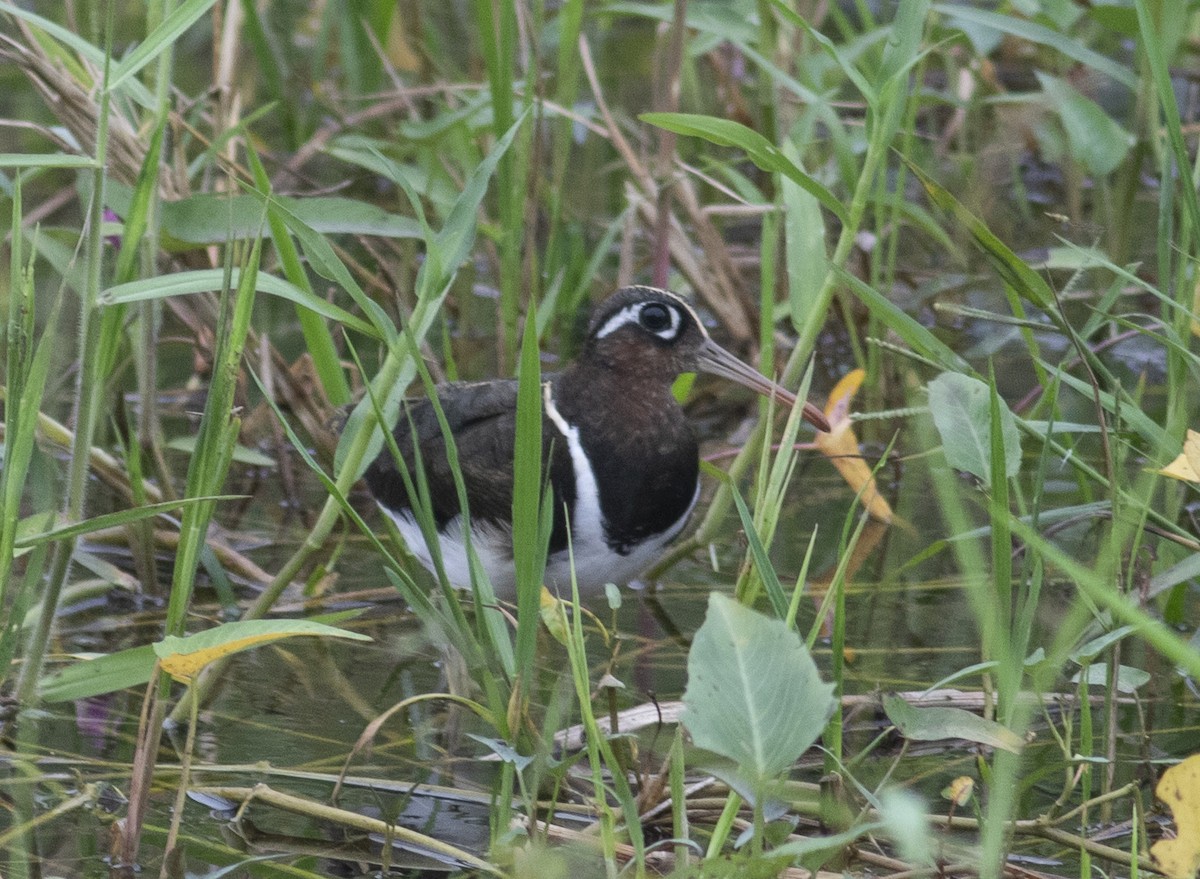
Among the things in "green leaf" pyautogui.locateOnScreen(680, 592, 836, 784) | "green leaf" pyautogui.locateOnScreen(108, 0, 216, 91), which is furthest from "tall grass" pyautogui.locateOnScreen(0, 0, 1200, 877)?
"green leaf" pyautogui.locateOnScreen(680, 592, 836, 784)

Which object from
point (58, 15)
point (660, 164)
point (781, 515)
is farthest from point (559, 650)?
point (58, 15)

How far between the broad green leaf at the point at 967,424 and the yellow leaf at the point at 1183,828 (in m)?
0.47

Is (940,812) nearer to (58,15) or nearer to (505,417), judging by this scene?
(505,417)

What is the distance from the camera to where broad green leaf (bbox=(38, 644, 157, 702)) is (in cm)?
235

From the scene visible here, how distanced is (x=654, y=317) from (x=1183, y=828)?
4.77 ft

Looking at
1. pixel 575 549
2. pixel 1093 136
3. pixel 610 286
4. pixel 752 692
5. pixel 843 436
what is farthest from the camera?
pixel 610 286

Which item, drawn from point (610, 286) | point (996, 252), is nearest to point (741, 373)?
point (996, 252)

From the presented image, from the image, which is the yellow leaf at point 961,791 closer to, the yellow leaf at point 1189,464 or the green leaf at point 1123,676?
the green leaf at point 1123,676

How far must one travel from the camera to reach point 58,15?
5867 mm

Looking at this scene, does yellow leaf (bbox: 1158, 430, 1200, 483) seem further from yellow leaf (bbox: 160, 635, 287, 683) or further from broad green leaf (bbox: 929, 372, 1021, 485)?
yellow leaf (bbox: 160, 635, 287, 683)

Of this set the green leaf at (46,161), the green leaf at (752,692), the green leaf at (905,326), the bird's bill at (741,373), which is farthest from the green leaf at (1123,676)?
the green leaf at (46,161)

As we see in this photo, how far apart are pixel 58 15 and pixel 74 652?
11.8 feet

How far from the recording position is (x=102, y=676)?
2.38 m

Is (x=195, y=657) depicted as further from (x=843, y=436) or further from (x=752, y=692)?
(x=843, y=436)
